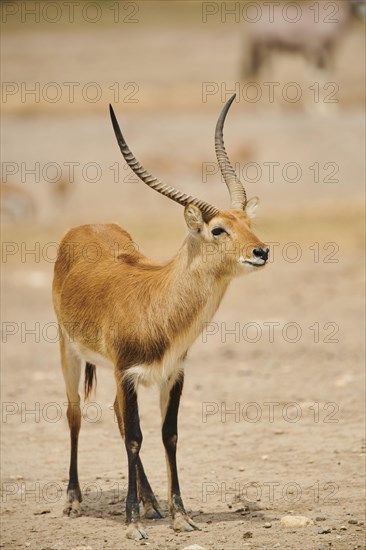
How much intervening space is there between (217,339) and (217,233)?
23.4 feet

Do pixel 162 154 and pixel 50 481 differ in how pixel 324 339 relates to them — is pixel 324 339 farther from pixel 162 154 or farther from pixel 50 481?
pixel 162 154

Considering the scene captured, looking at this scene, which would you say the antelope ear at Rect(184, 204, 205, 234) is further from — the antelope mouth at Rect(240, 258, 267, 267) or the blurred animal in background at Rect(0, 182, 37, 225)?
the blurred animal in background at Rect(0, 182, 37, 225)

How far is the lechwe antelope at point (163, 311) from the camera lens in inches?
332

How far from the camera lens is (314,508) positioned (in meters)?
9.06

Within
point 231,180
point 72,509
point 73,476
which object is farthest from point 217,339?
point 231,180

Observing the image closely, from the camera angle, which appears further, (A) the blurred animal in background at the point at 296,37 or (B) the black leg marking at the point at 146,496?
(A) the blurred animal in background at the point at 296,37

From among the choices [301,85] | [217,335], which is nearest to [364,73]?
[301,85]

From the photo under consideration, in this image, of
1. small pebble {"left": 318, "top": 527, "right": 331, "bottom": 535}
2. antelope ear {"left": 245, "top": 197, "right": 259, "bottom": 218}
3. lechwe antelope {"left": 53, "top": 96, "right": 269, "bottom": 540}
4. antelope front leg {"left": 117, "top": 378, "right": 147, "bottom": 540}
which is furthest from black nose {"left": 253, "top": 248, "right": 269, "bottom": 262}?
small pebble {"left": 318, "top": 527, "right": 331, "bottom": 535}

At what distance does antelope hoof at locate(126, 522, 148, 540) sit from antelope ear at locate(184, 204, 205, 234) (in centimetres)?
212

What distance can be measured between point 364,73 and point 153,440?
105 ft

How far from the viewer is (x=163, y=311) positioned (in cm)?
868

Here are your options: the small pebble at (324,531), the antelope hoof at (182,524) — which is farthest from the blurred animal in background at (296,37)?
the small pebble at (324,531)

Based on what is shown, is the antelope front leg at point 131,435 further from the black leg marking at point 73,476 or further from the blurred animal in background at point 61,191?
the blurred animal in background at point 61,191

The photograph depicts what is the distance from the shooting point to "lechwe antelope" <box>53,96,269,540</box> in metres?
8.45
